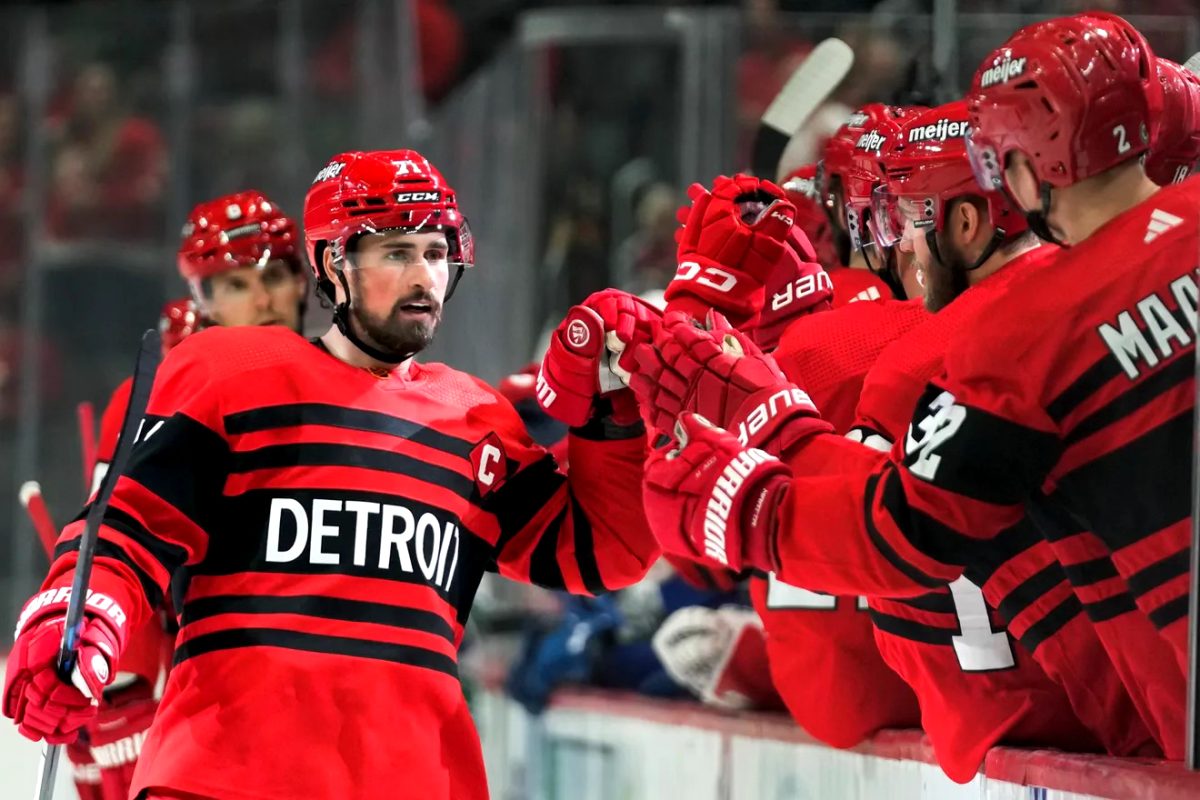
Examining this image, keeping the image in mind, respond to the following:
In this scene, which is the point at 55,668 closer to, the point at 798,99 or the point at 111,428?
the point at 111,428

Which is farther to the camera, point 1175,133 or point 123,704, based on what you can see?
point 123,704

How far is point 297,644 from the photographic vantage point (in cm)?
247

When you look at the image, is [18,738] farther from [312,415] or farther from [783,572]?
[783,572]

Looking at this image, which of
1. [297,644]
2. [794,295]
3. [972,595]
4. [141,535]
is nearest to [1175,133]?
[972,595]

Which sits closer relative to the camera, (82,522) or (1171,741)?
(1171,741)

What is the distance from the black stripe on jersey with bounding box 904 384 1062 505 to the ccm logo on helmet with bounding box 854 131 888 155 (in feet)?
3.08

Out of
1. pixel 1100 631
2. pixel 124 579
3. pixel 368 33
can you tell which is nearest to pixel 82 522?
pixel 124 579

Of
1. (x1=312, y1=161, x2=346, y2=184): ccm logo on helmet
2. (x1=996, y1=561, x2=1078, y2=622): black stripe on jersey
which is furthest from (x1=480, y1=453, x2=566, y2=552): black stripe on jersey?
(x1=996, y1=561, x2=1078, y2=622): black stripe on jersey

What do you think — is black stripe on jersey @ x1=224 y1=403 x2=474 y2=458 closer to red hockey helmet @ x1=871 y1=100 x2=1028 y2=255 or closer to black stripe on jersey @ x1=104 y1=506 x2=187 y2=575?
black stripe on jersey @ x1=104 y1=506 x2=187 y2=575

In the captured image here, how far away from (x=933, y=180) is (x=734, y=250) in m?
0.38

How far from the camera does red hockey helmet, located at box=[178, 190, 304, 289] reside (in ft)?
11.6

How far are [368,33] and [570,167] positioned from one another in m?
1.37

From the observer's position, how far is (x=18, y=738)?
4945 mm

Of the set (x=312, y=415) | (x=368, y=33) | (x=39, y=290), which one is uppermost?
(x=368, y=33)
